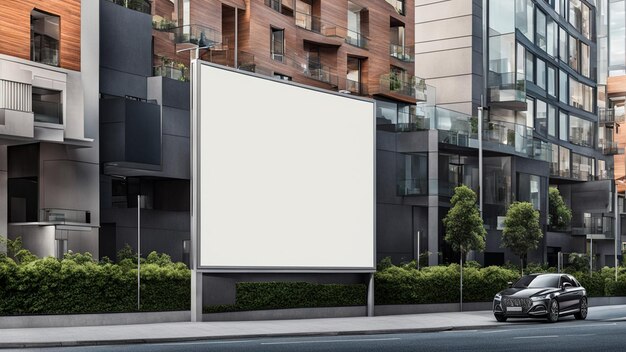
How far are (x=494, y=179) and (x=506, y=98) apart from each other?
671cm

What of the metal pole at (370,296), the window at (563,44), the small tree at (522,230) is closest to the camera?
the metal pole at (370,296)

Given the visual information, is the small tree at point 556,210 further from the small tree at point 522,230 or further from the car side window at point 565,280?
the car side window at point 565,280

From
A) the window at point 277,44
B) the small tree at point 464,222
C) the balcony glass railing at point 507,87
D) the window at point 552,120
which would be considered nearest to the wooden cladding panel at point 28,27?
the small tree at point 464,222

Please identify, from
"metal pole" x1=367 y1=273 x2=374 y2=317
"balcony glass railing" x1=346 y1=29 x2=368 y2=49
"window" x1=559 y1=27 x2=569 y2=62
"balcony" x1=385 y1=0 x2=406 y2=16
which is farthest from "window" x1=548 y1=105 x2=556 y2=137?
"metal pole" x1=367 y1=273 x2=374 y2=317

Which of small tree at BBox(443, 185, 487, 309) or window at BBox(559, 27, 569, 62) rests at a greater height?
window at BBox(559, 27, 569, 62)

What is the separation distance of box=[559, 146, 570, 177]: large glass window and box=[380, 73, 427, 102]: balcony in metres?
20.9

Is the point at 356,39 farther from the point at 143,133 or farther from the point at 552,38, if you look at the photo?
the point at 143,133

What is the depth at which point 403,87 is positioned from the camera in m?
56.2

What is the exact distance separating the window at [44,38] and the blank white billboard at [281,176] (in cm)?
968

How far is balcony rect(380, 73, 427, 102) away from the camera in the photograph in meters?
56.2

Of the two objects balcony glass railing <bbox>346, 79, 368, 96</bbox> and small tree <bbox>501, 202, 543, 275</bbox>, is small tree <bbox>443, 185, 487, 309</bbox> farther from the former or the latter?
balcony glass railing <bbox>346, 79, 368, 96</bbox>

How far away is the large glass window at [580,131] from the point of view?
250ft

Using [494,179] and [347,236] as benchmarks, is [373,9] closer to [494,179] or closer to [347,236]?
[494,179]

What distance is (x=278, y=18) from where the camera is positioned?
51.5 meters
